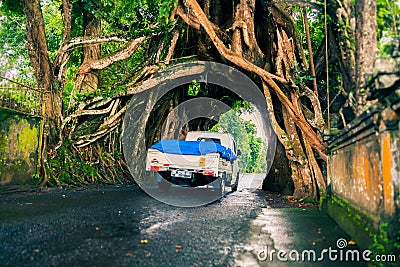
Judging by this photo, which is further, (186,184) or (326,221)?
(186,184)

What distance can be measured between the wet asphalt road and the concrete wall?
2.01m

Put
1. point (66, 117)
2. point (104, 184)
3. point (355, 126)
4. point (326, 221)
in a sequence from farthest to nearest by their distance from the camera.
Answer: point (104, 184), point (66, 117), point (326, 221), point (355, 126)

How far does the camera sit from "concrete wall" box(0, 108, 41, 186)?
1117 centimetres

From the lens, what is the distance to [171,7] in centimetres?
1288

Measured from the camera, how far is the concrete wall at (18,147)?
1117cm

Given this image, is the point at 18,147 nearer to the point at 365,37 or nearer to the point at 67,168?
the point at 67,168

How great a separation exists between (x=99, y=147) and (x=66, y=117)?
161 centimetres

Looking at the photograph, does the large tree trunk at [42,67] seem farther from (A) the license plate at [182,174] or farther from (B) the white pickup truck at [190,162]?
(A) the license plate at [182,174]

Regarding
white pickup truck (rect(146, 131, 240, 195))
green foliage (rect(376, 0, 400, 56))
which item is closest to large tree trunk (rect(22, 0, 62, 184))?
white pickup truck (rect(146, 131, 240, 195))

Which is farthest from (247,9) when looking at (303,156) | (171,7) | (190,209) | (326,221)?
(326,221)

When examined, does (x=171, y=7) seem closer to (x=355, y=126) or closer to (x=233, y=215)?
(x=233, y=215)

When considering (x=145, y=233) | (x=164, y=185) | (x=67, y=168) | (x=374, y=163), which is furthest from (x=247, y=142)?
(x=374, y=163)

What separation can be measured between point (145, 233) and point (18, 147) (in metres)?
7.22

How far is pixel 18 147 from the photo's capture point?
11.7 metres
